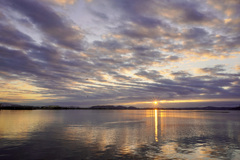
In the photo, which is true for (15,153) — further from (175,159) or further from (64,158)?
(175,159)

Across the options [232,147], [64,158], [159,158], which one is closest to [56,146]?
[64,158]

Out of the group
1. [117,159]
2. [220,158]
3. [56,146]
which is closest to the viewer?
[117,159]

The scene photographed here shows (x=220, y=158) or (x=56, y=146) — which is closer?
(x=220, y=158)

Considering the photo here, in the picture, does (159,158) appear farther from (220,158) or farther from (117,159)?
(220,158)

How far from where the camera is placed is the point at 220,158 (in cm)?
2795

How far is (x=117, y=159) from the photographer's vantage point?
26250 millimetres

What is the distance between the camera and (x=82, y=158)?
2672cm

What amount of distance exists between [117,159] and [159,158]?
630 centimetres

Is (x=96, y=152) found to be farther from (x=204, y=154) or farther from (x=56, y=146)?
(x=204, y=154)

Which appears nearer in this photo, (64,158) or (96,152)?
(64,158)

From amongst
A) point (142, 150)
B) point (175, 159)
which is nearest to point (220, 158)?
point (175, 159)

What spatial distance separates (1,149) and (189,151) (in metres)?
32.3

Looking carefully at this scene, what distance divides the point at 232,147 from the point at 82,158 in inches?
1135

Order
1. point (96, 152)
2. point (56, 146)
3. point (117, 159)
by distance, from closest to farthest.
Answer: point (117, 159), point (96, 152), point (56, 146)
